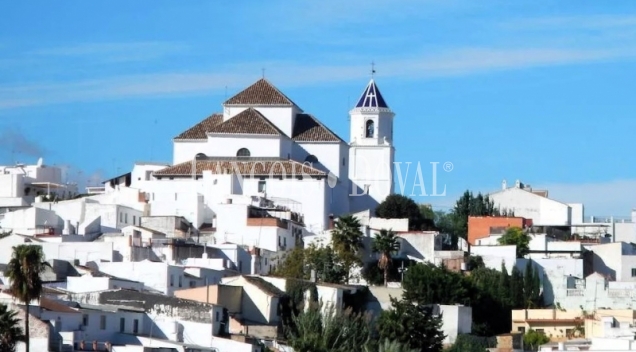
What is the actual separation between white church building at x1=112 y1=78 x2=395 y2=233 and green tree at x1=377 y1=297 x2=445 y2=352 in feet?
49.8

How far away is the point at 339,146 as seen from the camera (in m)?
83.7

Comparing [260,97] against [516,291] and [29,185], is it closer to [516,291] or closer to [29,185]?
[29,185]

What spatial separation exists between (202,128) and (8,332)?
38.3 meters

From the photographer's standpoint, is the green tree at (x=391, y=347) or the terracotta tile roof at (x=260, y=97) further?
the terracotta tile roof at (x=260, y=97)

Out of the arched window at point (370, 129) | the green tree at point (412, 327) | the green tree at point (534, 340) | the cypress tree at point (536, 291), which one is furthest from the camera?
the arched window at point (370, 129)

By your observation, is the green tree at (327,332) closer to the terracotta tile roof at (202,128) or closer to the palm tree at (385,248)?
the palm tree at (385,248)

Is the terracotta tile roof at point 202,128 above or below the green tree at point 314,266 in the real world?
above

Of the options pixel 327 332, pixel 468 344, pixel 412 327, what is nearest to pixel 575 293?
pixel 468 344

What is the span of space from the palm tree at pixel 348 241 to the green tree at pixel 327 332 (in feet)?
34.5

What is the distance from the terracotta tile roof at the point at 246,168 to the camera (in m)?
78.9

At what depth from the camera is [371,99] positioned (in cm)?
9031

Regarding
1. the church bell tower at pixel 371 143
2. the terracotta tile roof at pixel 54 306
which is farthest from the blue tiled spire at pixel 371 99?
the terracotta tile roof at pixel 54 306

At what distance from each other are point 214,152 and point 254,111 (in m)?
2.89

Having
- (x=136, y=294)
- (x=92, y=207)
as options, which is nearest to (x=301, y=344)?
(x=136, y=294)
